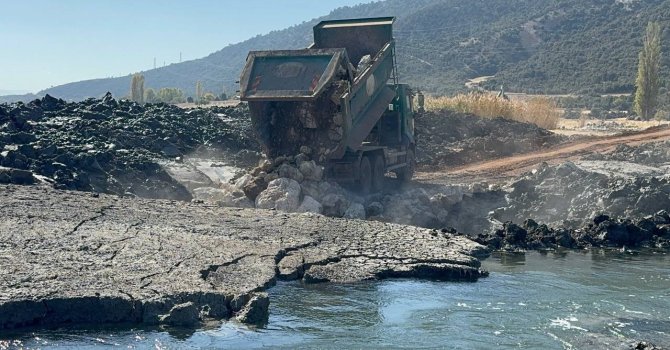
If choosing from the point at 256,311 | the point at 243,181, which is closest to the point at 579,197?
the point at 243,181

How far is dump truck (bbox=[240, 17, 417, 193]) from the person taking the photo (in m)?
18.0

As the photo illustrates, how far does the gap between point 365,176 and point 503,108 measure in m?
18.8

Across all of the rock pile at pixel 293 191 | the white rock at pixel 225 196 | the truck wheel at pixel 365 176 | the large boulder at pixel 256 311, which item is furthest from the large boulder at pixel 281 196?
the large boulder at pixel 256 311

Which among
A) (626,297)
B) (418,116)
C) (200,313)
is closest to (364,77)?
(626,297)

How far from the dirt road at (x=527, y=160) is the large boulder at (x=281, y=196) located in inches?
269

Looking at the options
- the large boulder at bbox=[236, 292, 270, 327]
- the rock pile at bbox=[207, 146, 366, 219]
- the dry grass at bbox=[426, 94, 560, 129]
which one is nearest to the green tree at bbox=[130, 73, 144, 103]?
the dry grass at bbox=[426, 94, 560, 129]

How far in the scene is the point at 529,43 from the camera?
98.2m

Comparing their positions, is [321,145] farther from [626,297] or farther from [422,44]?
[422,44]

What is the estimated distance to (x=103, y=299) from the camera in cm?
960

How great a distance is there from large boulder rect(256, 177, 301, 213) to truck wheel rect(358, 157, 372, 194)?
198 centimetres

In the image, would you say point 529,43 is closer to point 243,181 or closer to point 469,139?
point 469,139

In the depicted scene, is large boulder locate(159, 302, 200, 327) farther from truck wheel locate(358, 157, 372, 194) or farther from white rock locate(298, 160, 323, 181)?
truck wheel locate(358, 157, 372, 194)

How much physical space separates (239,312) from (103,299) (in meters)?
1.49

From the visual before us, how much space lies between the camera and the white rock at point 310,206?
1736cm
